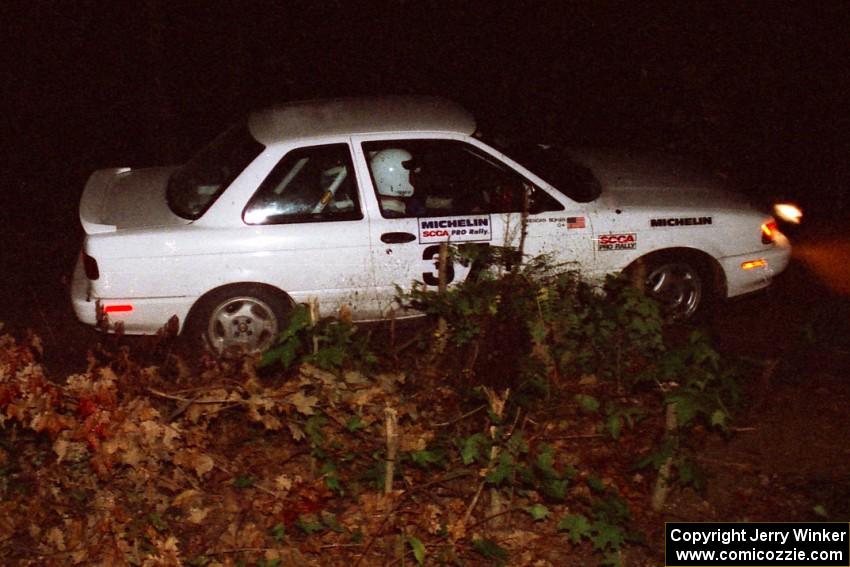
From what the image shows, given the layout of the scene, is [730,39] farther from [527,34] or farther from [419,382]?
[419,382]

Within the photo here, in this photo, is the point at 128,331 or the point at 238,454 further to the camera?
the point at 128,331

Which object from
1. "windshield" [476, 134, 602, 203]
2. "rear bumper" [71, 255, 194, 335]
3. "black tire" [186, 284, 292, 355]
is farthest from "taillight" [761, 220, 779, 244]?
"rear bumper" [71, 255, 194, 335]

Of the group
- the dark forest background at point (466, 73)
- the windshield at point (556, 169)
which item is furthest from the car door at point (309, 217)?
the dark forest background at point (466, 73)

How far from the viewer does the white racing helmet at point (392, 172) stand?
6531mm

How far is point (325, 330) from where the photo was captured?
16.6 ft

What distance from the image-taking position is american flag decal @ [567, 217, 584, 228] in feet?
21.3

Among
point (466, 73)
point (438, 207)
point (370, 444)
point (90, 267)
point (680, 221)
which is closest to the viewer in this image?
point (370, 444)

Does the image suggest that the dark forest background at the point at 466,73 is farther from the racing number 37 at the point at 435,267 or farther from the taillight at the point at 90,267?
the racing number 37 at the point at 435,267

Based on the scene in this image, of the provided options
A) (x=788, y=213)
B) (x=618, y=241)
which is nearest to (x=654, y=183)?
(x=618, y=241)

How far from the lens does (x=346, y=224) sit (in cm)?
631

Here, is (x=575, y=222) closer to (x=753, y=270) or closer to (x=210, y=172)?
(x=753, y=270)

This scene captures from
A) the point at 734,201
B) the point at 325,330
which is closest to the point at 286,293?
the point at 325,330

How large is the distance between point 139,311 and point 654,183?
11.2 feet

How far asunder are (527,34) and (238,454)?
7260 millimetres
